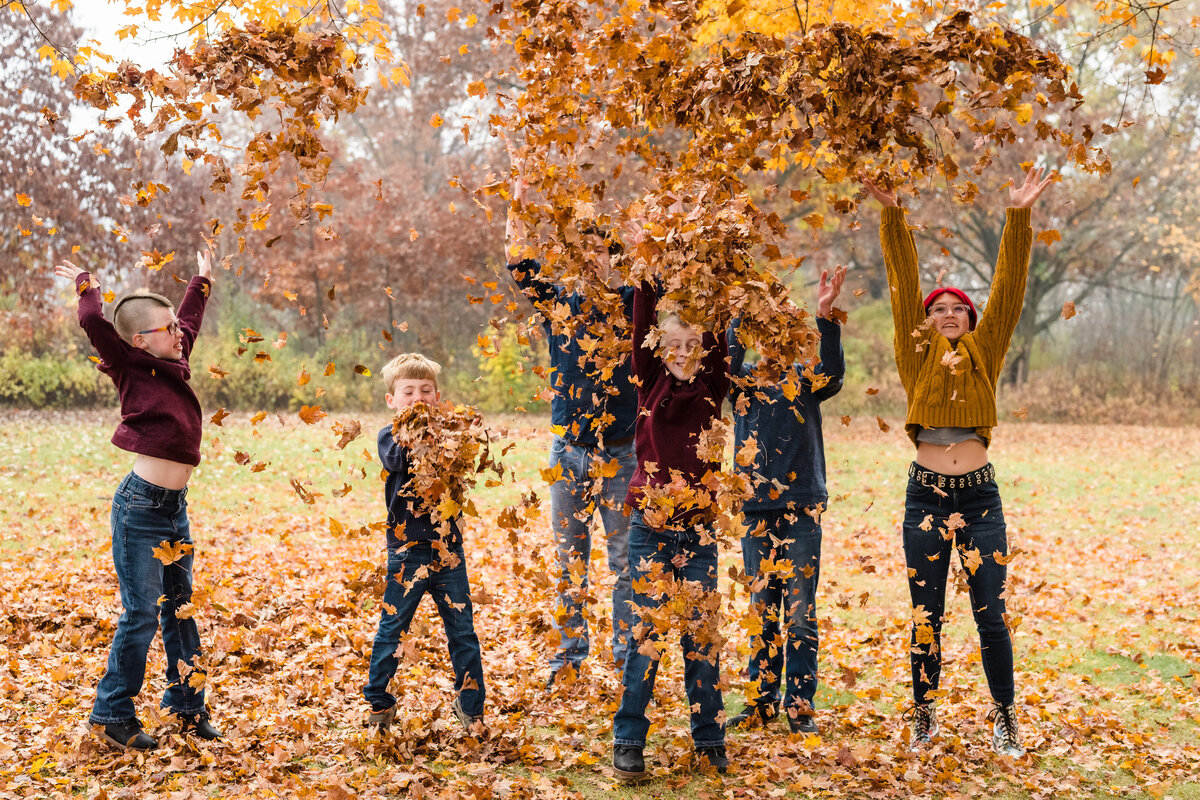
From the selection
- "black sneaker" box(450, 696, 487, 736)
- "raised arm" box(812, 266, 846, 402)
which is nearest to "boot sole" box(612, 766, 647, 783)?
"black sneaker" box(450, 696, 487, 736)

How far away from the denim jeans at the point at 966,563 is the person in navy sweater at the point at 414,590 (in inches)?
73.8

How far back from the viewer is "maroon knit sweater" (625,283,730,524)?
3.87 meters

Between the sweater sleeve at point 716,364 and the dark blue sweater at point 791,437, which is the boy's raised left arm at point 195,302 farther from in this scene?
the dark blue sweater at point 791,437

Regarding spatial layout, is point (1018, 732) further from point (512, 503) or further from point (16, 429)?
point (16, 429)

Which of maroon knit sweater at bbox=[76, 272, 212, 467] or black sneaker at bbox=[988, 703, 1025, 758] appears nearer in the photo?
maroon knit sweater at bbox=[76, 272, 212, 467]

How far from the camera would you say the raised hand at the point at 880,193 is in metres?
4.09

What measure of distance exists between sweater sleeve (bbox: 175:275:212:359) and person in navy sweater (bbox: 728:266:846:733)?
7.93 ft

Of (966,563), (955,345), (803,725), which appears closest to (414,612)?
(803,725)

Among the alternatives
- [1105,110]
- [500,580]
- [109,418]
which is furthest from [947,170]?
[1105,110]

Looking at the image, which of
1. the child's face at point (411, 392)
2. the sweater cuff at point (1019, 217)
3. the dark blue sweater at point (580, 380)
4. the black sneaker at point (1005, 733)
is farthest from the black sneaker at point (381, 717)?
the sweater cuff at point (1019, 217)

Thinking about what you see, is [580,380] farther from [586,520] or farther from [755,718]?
[755,718]

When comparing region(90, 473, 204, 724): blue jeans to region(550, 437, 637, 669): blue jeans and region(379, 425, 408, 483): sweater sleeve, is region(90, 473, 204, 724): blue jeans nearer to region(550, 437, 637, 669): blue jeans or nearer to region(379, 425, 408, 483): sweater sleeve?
region(379, 425, 408, 483): sweater sleeve

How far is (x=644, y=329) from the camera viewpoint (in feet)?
13.0

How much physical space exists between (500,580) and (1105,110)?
Result: 22.0 metres
